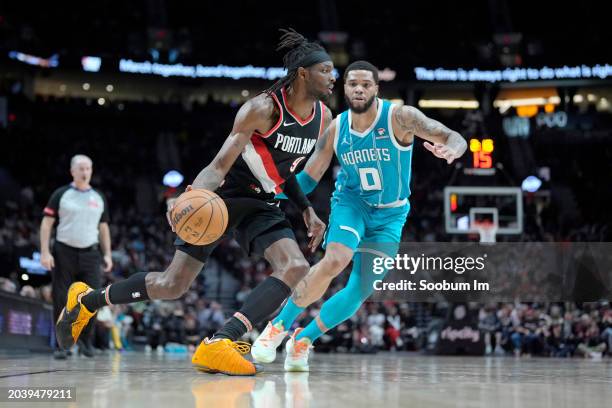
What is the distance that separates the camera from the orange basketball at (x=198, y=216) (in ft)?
13.6

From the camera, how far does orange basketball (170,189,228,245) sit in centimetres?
416

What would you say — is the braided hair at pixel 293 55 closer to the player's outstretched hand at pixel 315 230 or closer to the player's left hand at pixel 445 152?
the player's outstretched hand at pixel 315 230

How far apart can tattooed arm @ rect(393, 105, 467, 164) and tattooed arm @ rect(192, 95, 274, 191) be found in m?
0.93

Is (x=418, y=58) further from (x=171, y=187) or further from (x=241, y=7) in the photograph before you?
(x=171, y=187)

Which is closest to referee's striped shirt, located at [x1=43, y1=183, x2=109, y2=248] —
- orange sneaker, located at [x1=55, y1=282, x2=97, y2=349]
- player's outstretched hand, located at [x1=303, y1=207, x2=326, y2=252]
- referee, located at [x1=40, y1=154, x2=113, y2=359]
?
referee, located at [x1=40, y1=154, x2=113, y2=359]

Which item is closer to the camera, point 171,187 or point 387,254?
point 387,254

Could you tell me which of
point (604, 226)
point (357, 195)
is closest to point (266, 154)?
point (357, 195)

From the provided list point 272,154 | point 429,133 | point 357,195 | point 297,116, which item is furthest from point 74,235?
point 429,133

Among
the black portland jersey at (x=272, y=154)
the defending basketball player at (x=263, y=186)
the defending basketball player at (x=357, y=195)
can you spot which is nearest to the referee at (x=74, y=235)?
the defending basketball player at (x=263, y=186)

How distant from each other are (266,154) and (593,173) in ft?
70.3

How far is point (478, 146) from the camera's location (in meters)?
14.1

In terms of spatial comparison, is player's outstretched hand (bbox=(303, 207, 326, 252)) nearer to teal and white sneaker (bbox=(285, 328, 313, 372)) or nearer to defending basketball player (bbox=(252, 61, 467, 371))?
defending basketball player (bbox=(252, 61, 467, 371))

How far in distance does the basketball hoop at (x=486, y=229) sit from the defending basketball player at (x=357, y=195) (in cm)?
911

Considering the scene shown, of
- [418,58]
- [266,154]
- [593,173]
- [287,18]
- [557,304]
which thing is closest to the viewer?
[266,154]
